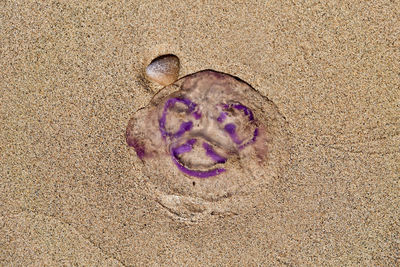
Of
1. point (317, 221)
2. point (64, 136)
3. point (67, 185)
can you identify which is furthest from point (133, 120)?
point (317, 221)

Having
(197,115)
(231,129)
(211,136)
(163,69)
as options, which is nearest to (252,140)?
(231,129)

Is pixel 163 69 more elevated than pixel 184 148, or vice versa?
pixel 163 69

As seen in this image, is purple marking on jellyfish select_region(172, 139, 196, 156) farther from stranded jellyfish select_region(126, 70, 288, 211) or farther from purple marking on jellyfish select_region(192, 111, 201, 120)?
purple marking on jellyfish select_region(192, 111, 201, 120)

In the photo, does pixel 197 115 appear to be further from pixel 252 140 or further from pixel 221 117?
A: pixel 252 140

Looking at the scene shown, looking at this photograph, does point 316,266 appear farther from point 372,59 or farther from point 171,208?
point 372,59

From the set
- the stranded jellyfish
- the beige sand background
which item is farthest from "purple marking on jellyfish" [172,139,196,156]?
the beige sand background
